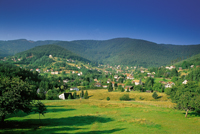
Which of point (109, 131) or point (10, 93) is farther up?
point (10, 93)

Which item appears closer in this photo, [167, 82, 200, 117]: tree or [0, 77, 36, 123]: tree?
[0, 77, 36, 123]: tree

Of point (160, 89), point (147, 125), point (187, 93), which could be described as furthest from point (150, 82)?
point (147, 125)

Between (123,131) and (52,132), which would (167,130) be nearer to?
(123,131)

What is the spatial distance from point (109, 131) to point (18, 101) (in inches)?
544

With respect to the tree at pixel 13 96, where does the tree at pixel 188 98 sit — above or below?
below

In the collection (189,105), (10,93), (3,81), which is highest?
(3,81)

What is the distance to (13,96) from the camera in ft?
69.2

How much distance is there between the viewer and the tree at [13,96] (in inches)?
800

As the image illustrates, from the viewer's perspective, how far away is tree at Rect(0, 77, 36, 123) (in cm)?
2033

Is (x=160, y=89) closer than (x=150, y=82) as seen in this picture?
Yes

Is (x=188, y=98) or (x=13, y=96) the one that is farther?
(x=188, y=98)

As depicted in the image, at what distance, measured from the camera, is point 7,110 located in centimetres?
2066

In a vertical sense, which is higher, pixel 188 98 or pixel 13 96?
Answer: pixel 13 96

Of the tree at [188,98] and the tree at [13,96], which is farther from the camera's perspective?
the tree at [188,98]
